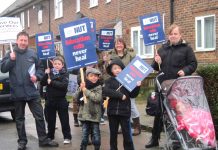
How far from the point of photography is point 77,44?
7211 millimetres

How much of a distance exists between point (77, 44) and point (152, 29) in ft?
6.55

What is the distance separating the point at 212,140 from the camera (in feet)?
19.5

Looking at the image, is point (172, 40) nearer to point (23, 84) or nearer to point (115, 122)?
point (115, 122)

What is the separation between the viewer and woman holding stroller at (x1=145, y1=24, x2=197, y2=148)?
7.08m

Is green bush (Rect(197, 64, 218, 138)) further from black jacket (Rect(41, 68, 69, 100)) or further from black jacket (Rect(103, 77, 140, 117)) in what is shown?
black jacket (Rect(41, 68, 69, 100))

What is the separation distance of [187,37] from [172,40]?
824cm

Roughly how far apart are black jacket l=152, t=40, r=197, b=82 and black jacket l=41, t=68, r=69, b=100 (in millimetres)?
1898

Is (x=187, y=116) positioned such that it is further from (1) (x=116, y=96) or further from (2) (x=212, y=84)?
(2) (x=212, y=84)

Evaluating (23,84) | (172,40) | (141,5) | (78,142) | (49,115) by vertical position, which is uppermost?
(141,5)

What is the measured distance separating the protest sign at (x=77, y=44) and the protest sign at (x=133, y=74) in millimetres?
772

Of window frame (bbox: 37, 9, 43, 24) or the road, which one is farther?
window frame (bbox: 37, 9, 43, 24)

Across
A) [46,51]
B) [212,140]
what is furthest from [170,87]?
[46,51]

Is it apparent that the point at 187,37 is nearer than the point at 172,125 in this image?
No

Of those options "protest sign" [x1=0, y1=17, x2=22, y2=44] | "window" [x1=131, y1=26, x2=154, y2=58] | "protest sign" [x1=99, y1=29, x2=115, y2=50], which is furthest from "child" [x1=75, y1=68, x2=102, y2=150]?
"window" [x1=131, y1=26, x2=154, y2=58]
